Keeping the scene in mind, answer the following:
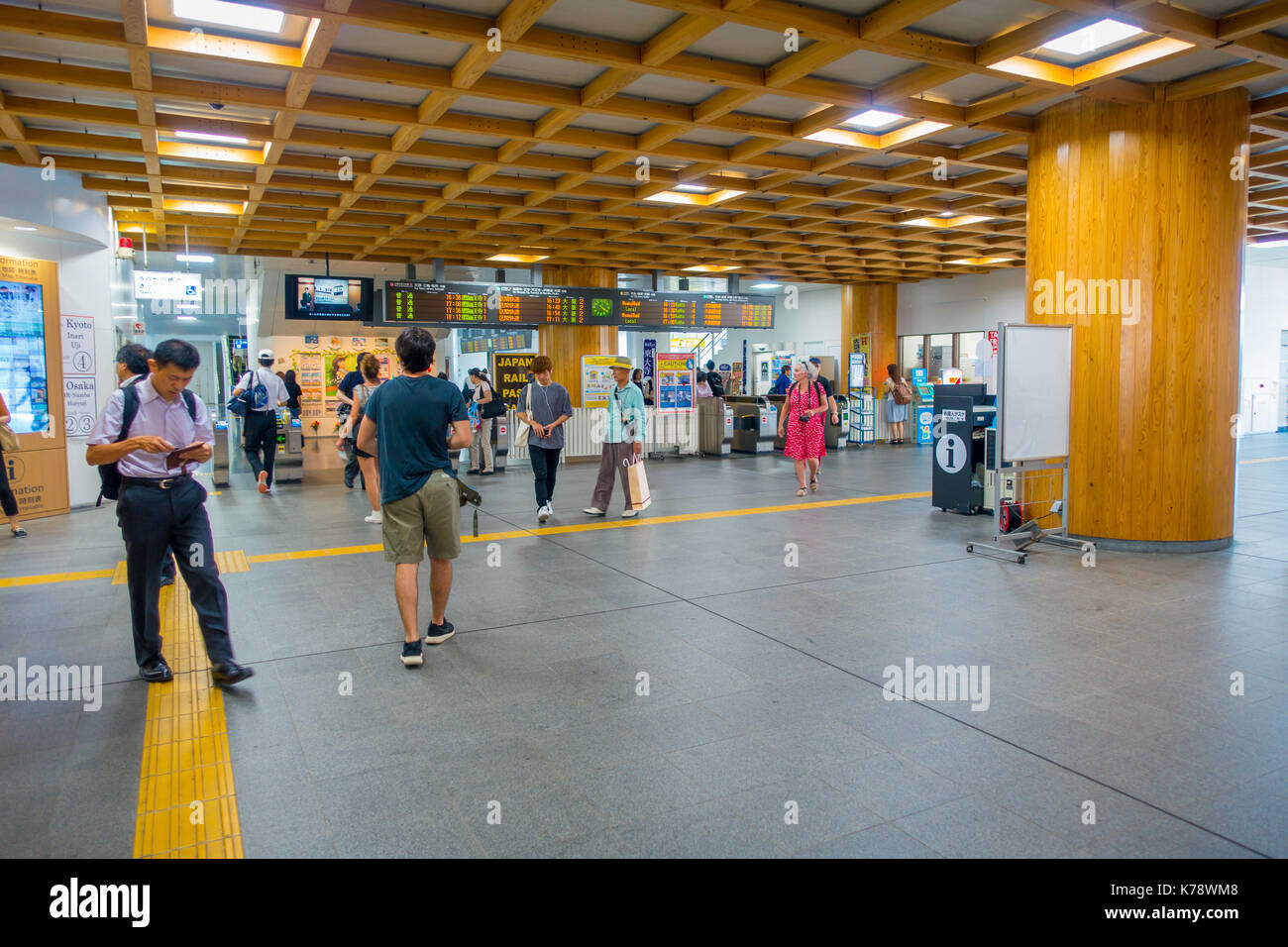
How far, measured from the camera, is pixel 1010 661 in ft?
14.9

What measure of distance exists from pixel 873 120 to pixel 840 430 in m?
11.3

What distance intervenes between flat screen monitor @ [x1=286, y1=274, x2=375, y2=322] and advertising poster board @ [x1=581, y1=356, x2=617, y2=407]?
12.9ft

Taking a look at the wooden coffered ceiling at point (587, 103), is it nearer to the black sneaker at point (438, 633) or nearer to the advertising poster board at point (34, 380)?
the advertising poster board at point (34, 380)

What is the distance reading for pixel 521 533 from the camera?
8.55 m

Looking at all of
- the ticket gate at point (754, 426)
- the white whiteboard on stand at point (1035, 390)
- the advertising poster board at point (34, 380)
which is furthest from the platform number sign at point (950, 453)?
→ the advertising poster board at point (34, 380)

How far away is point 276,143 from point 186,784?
23.7 ft

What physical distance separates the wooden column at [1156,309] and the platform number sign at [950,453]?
69.6 inches

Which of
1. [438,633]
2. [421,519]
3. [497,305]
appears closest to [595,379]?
[497,305]

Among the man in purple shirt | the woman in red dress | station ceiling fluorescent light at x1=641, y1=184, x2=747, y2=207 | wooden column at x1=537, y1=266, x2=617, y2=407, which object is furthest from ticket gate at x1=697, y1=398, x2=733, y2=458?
the man in purple shirt

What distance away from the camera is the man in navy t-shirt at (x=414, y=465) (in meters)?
4.60

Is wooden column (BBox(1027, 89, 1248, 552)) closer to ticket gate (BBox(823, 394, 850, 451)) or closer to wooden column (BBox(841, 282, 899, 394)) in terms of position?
ticket gate (BBox(823, 394, 850, 451))

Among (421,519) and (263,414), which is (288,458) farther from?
(421,519)
